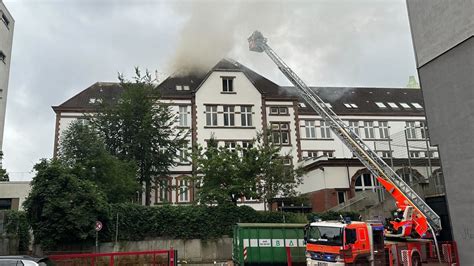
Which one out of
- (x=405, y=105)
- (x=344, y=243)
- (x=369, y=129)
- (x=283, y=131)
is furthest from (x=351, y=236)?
(x=405, y=105)

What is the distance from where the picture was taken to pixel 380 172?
19.7 metres

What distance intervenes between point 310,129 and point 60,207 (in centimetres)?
2910

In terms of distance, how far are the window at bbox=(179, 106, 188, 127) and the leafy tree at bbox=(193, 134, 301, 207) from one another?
11.5 meters

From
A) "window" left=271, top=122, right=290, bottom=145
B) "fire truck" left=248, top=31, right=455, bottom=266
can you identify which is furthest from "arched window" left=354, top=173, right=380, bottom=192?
"fire truck" left=248, top=31, right=455, bottom=266

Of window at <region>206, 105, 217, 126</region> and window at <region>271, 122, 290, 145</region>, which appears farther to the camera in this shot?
window at <region>271, 122, 290, 145</region>

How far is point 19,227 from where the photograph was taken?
72.8 ft

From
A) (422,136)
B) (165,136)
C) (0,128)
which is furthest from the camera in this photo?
(165,136)

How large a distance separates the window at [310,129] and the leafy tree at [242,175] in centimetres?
1615

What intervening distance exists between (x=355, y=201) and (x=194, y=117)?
16.8 meters

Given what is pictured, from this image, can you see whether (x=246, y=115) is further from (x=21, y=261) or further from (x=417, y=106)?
(x=21, y=261)

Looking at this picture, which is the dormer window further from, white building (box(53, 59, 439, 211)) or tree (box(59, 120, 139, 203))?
tree (box(59, 120, 139, 203))

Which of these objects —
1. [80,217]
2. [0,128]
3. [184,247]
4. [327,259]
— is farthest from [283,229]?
[0,128]

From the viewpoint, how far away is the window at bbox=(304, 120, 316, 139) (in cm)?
4281

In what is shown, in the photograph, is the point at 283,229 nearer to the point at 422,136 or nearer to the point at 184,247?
the point at 184,247
